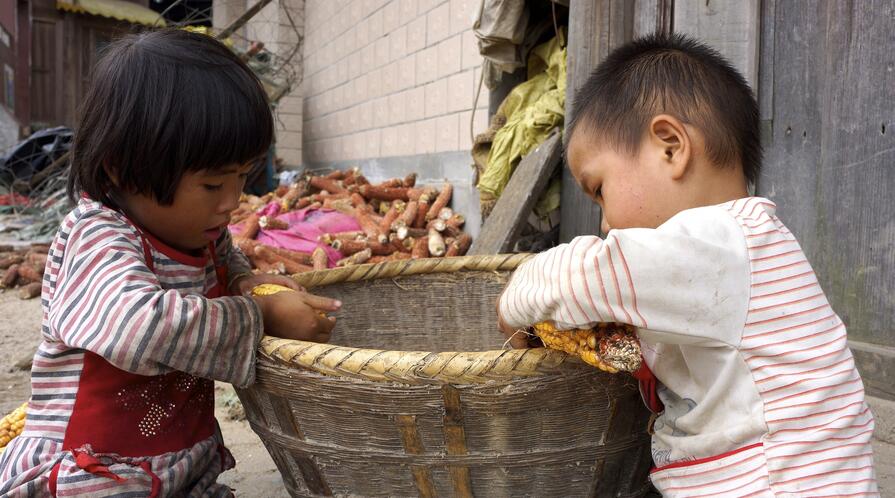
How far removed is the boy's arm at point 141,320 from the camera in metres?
1.12

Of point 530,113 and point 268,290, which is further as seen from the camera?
point 530,113

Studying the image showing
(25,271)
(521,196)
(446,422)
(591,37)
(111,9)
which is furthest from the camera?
(111,9)

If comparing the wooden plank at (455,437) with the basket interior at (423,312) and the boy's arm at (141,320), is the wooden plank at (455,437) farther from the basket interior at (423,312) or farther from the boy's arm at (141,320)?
the basket interior at (423,312)

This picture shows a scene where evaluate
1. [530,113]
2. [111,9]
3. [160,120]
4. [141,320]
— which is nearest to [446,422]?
[141,320]

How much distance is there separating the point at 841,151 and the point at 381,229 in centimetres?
289

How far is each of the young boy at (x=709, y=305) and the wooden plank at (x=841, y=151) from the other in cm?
119

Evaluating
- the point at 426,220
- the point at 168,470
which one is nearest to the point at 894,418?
the point at 168,470

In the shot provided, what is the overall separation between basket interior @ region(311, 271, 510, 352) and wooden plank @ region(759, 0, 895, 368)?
3.42 feet

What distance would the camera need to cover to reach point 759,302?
0.99m

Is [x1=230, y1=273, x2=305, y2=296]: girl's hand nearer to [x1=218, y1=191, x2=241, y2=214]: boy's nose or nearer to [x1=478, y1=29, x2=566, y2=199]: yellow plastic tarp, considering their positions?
[x1=218, y1=191, x2=241, y2=214]: boy's nose

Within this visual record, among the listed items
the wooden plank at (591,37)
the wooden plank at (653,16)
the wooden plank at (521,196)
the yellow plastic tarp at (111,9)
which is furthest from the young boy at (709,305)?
the yellow plastic tarp at (111,9)

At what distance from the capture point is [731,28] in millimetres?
2449

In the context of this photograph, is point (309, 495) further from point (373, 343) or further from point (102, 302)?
point (373, 343)

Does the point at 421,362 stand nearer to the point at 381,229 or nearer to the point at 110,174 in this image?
the point at 110,174
